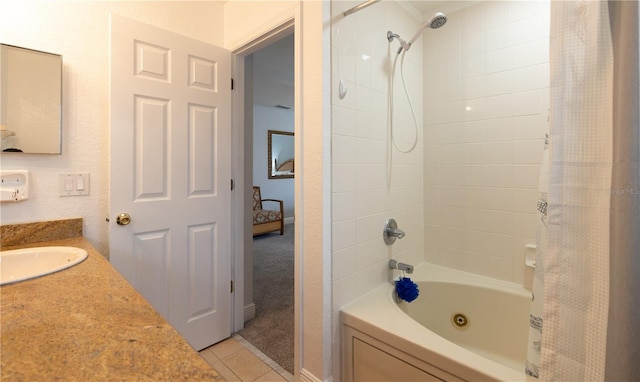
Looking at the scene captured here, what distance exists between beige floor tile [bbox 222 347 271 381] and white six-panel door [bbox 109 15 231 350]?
207 millimetres

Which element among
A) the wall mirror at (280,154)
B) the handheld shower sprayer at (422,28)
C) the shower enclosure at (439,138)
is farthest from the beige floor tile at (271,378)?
the wall mirror at (280,154)

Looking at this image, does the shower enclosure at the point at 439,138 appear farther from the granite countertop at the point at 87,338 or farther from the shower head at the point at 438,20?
the granite countertop at the point at 87,338

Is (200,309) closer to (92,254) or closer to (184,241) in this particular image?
(184,241)

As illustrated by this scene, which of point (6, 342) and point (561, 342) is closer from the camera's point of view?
point (6, 342)

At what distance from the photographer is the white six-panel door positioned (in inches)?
61.7

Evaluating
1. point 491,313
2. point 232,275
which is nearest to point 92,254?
point 232,275

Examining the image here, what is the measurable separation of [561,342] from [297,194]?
1.13 meters

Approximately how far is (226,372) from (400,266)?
1.19 m

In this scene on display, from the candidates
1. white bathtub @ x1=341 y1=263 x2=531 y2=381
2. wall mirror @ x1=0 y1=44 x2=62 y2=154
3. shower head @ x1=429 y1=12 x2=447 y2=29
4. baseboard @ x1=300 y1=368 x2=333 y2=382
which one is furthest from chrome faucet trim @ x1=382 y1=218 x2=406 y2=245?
wall mirror @ x1=0 y1=44 x2=62 y2=154

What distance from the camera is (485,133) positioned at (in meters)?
1.94

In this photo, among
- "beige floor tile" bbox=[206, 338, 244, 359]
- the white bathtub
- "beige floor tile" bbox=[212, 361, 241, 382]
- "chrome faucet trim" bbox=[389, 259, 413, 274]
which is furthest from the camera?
"beige floor tile" bbox=[206, 338, 244, 359]

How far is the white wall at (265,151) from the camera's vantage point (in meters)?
5.96

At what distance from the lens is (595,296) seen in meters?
0.78

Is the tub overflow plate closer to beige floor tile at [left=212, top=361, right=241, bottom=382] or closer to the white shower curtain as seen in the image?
the white shower curtain
